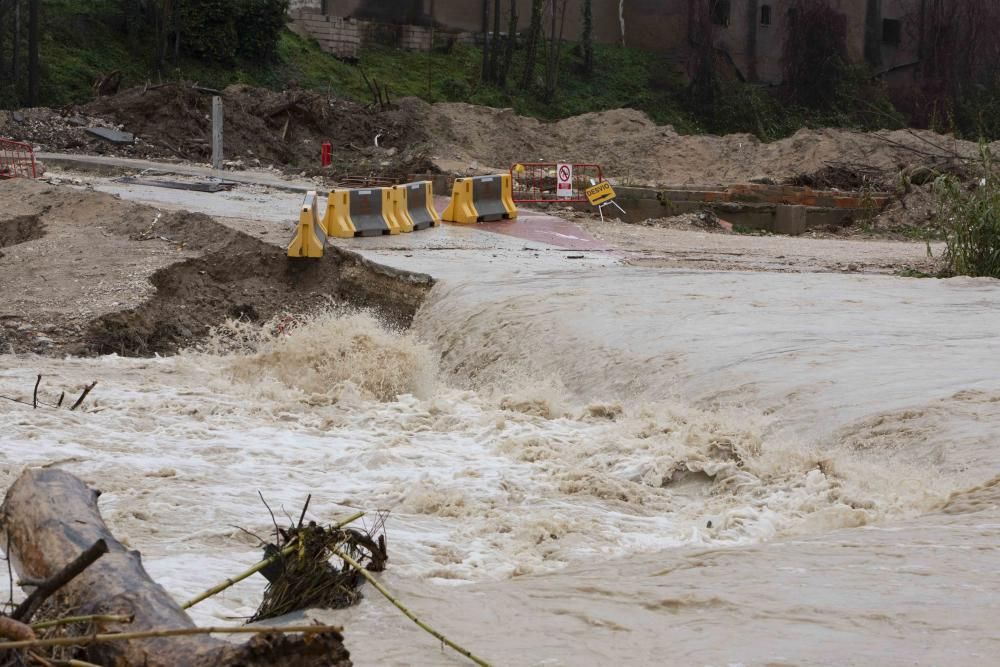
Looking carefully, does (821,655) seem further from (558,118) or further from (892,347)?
(558,118)

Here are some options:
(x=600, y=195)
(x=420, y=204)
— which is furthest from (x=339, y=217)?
(x=600, y=195)

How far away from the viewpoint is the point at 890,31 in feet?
144

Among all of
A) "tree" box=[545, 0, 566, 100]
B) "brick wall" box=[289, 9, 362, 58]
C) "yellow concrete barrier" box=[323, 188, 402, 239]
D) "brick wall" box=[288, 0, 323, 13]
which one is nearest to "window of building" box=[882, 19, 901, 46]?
"tree" box=[545, 0, 566, 100]

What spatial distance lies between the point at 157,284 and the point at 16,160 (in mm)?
10404

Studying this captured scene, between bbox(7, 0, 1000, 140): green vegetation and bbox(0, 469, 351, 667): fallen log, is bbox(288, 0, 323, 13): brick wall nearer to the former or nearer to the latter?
bbox(7, 0, 1000, 140): green vegetation

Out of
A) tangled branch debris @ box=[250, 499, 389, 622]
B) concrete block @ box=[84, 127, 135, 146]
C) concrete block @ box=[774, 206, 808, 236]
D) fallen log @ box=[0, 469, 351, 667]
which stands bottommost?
tangled branch debris @ box=[250, 499, 389, 622]

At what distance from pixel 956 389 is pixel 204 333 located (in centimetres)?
781

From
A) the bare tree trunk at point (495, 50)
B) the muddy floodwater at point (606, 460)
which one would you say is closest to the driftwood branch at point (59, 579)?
the muddy floodwater at point (606, 460)

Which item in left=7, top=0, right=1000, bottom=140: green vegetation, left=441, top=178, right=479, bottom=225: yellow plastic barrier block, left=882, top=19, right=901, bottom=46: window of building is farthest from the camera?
left=882, top=19, right=901, bottom=46: window of building

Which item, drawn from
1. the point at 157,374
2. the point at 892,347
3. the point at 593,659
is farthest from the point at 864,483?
the point at 157,374

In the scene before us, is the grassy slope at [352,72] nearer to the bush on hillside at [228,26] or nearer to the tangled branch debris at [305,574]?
the bush on hillside at [228,26]

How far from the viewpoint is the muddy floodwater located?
4.89 meters

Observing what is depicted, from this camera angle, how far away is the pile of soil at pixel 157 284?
41.2 feet

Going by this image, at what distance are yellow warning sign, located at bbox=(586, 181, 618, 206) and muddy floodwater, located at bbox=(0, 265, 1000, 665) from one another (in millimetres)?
8378
